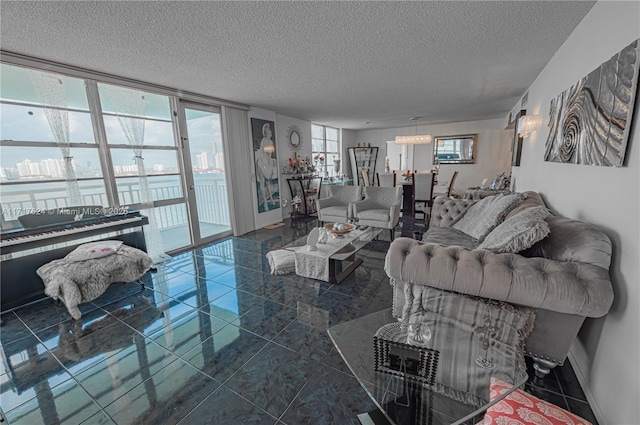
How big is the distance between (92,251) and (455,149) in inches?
323

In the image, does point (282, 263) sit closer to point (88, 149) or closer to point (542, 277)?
point (542, 277)

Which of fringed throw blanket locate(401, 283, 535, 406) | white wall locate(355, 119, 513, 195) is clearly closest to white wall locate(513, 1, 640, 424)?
fringed throw blanket locate(401, 283, 535, 406)

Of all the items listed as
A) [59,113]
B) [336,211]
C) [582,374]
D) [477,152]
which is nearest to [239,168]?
[336,211]

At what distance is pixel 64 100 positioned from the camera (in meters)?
2.68

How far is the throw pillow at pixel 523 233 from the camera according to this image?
1.48 metres

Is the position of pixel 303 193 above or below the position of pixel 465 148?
below

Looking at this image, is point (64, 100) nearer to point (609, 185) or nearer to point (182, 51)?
point (182, 51)

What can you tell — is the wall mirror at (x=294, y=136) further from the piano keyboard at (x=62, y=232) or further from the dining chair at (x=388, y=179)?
the piano keyboard at (x=62, y=232)

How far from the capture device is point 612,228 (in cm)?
133

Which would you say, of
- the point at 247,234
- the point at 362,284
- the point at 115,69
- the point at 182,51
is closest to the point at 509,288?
the point at 362,284

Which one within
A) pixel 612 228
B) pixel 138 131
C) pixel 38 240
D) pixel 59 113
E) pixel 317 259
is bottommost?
pixel 317 259

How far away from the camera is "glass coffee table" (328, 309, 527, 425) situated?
1.00 m

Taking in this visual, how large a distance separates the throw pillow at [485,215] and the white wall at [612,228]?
36 cm

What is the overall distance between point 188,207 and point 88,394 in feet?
9.22
